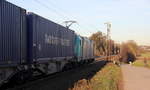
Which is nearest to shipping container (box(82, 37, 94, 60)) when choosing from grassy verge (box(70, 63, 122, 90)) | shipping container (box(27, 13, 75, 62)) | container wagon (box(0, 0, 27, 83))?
shipping container (box(27, 13, 75, 62))

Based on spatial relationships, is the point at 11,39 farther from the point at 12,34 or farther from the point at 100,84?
the point at 100,84

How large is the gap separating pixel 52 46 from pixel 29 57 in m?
3.03

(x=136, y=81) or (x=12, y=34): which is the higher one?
(x=12, y=34)

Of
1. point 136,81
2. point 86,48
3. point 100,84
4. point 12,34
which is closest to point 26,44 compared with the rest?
point 12,34

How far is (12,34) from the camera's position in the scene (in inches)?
378

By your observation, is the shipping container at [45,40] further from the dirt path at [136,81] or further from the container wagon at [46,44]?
the dirt path at [136,81]

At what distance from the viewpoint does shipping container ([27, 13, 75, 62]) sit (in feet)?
37.2

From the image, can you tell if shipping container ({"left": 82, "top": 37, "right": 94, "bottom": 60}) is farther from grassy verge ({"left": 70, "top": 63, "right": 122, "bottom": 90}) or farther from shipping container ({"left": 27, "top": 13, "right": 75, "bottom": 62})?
grassy verge ({"left": 70, "top": 63, "right": 122, "bottom": 90})

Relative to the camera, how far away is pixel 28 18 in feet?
37.0

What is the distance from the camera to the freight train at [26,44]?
9.08 metres

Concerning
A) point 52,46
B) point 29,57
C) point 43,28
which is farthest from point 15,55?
point 52,46

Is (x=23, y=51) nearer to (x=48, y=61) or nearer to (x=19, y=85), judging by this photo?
(x=19, y=85)

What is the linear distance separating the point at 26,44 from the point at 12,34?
1.51 metres

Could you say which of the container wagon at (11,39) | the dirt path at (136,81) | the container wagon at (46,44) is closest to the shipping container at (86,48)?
the dirt path at (136,81)
